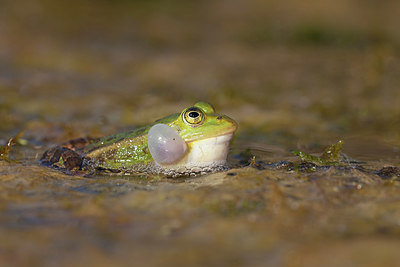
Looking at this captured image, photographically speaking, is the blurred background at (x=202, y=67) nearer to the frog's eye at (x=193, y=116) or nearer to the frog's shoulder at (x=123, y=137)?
the frog's shoulder at (x=123, y=137)

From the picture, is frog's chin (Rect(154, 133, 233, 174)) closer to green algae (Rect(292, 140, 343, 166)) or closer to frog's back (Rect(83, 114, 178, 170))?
frog's back (Rect(83, 114, 178, 170))

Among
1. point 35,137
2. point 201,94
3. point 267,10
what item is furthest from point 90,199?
point 267,10

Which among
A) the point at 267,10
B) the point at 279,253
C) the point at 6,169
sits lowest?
the point at 279,253

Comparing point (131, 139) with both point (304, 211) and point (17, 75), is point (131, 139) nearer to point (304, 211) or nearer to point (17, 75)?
point (304, 211)

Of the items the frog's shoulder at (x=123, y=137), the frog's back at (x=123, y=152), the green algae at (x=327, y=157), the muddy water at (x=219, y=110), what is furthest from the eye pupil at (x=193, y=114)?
the green algae at (x=327, y=157)

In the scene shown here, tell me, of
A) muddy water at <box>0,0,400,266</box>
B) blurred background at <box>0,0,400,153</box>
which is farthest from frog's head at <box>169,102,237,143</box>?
blurred background at <box>0,0,400,153</box>

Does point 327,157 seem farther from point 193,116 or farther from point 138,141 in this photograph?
point 138,141

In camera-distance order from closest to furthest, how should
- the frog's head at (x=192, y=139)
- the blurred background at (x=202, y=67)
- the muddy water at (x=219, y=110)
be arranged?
1. the muddy water at (x=219, y=110)
2. the frog's head at (x=192, y=139)
3. the blurred background at (x=202, y=67)

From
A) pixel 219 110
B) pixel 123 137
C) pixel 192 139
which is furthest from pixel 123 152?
pixel 219 110
